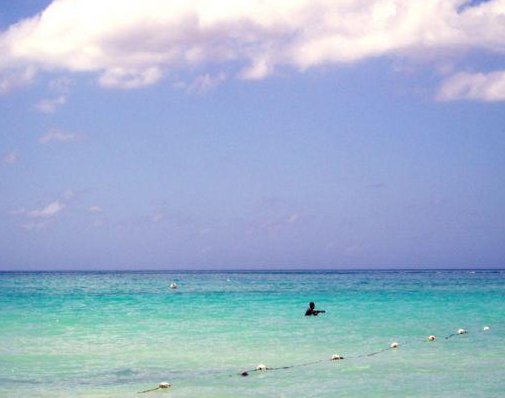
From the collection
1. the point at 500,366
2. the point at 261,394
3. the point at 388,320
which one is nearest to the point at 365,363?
the point at 500,366

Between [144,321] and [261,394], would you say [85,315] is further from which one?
[261,394]

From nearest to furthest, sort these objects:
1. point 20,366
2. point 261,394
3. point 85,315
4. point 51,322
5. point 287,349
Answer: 1. point 261,394
2. point 20,366
3. point 287,349
4. point 51,322
5. point 85,315

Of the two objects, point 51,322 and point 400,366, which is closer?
point 400,366

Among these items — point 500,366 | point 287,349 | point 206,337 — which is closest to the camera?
point 500,366

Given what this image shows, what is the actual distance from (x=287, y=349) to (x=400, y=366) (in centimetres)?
418

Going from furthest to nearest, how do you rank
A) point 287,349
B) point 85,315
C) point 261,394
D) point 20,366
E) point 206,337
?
point 85,315 < point 206,337 < point 287,349 < point 20,366 < point 261,394

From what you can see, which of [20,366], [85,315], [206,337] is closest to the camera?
[20,366]

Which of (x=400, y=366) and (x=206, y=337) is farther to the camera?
(x=206, y=337)

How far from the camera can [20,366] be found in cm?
1747

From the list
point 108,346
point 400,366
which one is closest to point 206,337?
point 108,346

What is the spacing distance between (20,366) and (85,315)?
14.8 meters

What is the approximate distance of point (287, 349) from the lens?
20.2m

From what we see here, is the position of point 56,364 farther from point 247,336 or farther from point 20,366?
point 247,336

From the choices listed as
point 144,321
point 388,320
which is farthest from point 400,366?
point 144,321
